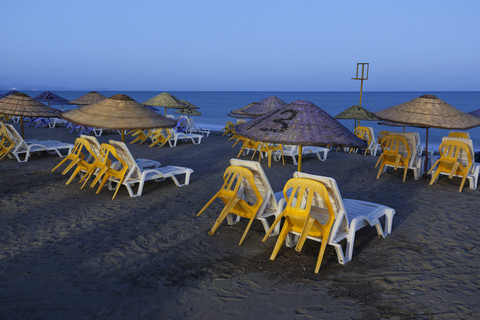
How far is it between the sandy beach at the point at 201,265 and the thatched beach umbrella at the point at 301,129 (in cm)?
121

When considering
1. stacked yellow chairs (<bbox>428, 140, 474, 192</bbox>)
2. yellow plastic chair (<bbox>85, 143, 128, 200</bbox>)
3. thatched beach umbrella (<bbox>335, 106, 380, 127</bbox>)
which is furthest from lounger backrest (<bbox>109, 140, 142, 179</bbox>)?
thatched beach umbrella (<bbox>335, 106, 380, 127</bbox>)

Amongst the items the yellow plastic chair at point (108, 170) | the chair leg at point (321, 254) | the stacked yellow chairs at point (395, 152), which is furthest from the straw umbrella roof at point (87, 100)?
the chair leg at point (321, 254)

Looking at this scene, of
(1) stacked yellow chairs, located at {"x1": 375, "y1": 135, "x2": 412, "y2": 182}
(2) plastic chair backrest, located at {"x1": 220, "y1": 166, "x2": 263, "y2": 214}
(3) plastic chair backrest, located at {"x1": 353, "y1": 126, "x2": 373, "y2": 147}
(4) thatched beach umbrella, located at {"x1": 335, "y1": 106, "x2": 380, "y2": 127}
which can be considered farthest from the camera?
(4) thatched beach umbrella, located at {"x1": 335, "y1": 106, "x2": 380, "y2": 127}

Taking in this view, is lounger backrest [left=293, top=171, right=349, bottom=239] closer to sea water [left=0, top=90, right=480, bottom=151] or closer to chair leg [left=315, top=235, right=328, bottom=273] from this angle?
chair leg [left=315, top=235, right=328, bottom=273]

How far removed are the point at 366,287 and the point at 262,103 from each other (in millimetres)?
7359

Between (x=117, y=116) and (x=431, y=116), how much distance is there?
5.46 metres

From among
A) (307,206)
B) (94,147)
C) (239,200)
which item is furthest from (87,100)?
(307,206)

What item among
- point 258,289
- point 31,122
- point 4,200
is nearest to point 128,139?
point 31,122

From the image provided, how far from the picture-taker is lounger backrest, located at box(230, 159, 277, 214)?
14.6 feet

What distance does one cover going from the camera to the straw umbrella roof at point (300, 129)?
165 inches

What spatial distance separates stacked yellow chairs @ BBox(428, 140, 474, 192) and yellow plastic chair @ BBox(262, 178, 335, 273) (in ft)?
13.9

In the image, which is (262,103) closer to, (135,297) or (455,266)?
(455,266)

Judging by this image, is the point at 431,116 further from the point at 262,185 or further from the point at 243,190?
the point at 243,190

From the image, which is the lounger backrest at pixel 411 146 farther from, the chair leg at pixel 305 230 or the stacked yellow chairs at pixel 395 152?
the chair leg at pixel 305 230
